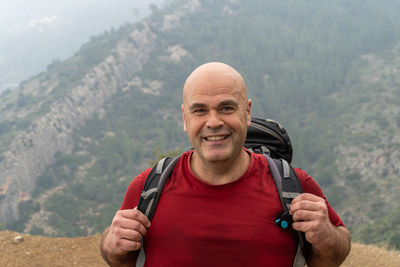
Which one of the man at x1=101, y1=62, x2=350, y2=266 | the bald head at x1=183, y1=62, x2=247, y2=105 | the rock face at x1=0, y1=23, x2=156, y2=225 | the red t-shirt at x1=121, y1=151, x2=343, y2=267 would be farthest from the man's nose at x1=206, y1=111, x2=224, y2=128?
the rock face at x1=0, y1=23, x2=156, y2=225

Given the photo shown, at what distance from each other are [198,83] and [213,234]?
2.52 ft

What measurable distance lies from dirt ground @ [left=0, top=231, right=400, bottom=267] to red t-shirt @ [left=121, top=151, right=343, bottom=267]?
6005 millimetres

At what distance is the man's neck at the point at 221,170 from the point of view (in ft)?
6.32

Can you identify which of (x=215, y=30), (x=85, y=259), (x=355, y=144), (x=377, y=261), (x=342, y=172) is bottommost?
(x=342, y=172)

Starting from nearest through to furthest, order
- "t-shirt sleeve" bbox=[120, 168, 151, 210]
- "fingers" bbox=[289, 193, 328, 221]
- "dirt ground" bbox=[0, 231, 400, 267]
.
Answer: "fingers" bbox=[289, 193, 328, 221]
"t-shirt sleeve" bbox=[120, 168, 151, 210]
"dirt ground" bbox=[0, 231, 400, 267]

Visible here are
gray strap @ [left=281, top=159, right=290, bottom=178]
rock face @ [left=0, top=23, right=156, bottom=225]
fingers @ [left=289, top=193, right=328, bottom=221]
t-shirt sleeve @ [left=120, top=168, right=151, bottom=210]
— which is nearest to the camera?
fingers @ [left=289, top=193, right=328, bottom=221]

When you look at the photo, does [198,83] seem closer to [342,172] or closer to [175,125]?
Result: [342,172]

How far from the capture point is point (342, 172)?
6128 centimetres

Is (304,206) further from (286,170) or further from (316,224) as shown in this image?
(286,170)

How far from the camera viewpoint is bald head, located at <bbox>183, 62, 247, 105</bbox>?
74.1 inches

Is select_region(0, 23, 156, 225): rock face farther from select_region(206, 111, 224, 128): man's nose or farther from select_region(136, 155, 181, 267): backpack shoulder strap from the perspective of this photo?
select_region(206, 111, 224, 128): man's nose

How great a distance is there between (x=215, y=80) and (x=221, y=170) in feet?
1.55

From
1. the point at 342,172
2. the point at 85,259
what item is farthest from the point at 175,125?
the point at 85,259

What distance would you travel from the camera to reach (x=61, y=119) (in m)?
66.2
